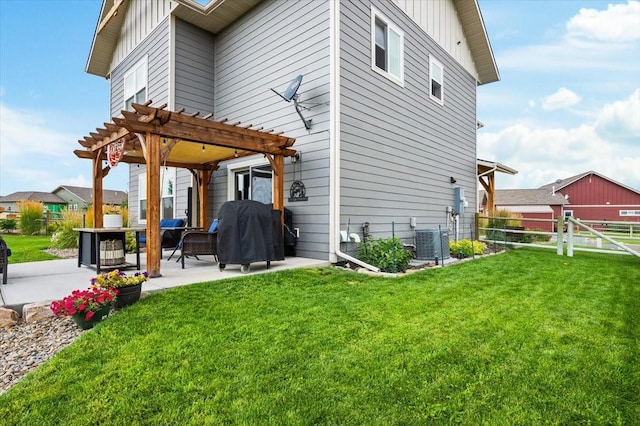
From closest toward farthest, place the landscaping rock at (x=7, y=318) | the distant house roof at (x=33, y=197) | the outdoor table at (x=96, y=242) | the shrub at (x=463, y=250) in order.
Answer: the landscaping rock at (x=7, y=318), the outdoor table at (x=96, y=242), the shrub at (x=463, y=250), the distant house roof at (x=33, y=197)

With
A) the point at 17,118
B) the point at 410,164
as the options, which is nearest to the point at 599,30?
the point at 410,164

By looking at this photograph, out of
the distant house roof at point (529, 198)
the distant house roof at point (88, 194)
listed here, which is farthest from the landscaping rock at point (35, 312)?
the distant house roof at point (88, 194)

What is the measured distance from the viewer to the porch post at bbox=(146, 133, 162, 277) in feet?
15.3

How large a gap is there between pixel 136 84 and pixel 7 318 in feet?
27.8

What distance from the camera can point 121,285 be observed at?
136 inches

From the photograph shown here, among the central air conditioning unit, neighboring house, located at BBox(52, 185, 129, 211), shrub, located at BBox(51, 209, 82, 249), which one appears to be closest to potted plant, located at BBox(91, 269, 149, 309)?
the central air conditioning unit

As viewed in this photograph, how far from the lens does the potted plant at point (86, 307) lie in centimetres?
304

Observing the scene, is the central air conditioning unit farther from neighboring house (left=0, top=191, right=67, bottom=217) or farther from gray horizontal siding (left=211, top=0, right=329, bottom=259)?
neighboring house (left=0, top=191, right=67, bottom=217)

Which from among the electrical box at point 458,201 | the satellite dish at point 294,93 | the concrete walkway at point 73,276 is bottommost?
the concrete walkway at point 73,276

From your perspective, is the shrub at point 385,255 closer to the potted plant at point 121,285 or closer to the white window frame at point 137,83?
the potted plant at point 121,285

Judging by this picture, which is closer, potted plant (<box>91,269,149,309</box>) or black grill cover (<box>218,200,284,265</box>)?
potted plant (<box>91,269,149,309</box>)

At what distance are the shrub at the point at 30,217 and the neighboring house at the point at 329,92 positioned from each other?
6.68m

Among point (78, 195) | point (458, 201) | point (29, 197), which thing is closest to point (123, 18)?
point (458, 201)

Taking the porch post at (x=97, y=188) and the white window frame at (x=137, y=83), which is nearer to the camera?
the porch post at (x=97, y=188)
